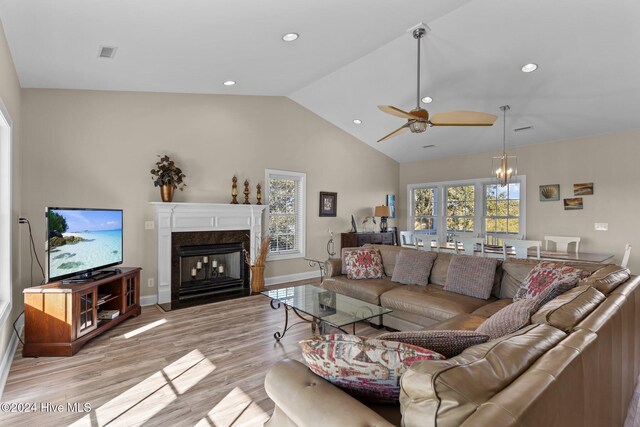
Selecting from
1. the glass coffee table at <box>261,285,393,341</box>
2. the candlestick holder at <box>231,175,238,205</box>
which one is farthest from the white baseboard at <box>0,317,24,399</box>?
the candlestick holder at <box>231,175,238,205</box>

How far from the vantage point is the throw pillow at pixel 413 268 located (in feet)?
12.4

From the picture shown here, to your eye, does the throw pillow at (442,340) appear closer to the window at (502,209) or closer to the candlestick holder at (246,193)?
the candlestick holder at (246,193)

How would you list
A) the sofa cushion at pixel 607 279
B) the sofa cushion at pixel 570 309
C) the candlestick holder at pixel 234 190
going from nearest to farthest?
the sofa cushion at pixel 570 309, the sofa cushion at pixel 607 279, the candlestick holder at pixel 234 190

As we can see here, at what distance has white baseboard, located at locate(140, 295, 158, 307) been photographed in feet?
14.9

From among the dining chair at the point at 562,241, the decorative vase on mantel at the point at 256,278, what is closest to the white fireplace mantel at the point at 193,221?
the decorative vase on mantel at the point at 256,278

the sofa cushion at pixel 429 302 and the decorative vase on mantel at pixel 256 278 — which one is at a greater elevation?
the sofa cushion at pixel 429 302

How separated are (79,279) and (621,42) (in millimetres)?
6090

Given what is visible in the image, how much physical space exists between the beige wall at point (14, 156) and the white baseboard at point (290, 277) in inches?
130

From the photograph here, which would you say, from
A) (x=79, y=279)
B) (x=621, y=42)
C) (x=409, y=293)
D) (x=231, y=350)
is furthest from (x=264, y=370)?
(x=621, y=42)

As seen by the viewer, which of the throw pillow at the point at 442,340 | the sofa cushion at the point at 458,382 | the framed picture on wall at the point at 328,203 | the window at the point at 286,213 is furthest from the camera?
the framed picture on wall at the point at 328,203

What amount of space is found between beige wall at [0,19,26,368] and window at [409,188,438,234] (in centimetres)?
724

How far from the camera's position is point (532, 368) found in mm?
1045

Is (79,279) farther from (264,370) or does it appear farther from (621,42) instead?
(621,42)

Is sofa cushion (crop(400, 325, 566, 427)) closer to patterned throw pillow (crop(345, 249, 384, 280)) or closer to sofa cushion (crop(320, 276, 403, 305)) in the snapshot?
sofa cushion (crop(320, 276, 403, 305))
